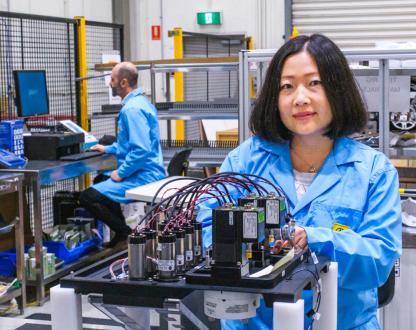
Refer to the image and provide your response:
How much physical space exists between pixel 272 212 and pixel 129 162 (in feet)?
11.9

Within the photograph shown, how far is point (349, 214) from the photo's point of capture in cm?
186

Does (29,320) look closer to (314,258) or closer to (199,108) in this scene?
(199,108)

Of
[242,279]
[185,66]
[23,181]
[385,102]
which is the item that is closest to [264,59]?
[385,102]

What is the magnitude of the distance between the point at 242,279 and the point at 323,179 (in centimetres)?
55

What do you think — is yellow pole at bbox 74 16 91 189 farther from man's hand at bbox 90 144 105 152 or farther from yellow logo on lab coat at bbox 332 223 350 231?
yellow logo on lab coat at bbox 332 223 350 231

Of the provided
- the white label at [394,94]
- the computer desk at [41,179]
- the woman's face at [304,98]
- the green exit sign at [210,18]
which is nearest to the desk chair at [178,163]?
the computer desk at [41,179]

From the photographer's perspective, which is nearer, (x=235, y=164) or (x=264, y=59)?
(x=235, y=164)

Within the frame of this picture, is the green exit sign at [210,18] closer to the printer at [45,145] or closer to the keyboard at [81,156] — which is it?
the keyboard at [81,156]

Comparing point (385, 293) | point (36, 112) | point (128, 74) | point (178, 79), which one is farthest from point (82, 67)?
point (385, 293)

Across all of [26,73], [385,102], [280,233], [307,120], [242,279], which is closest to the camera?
[242,279]

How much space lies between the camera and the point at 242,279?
145cm

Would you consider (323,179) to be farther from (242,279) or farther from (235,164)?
(242,279)

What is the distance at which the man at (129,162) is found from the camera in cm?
519

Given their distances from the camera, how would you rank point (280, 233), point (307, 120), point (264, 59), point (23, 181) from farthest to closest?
point (23, 181) → point (264, 59) → point (307, 120) → point (280, 233)
